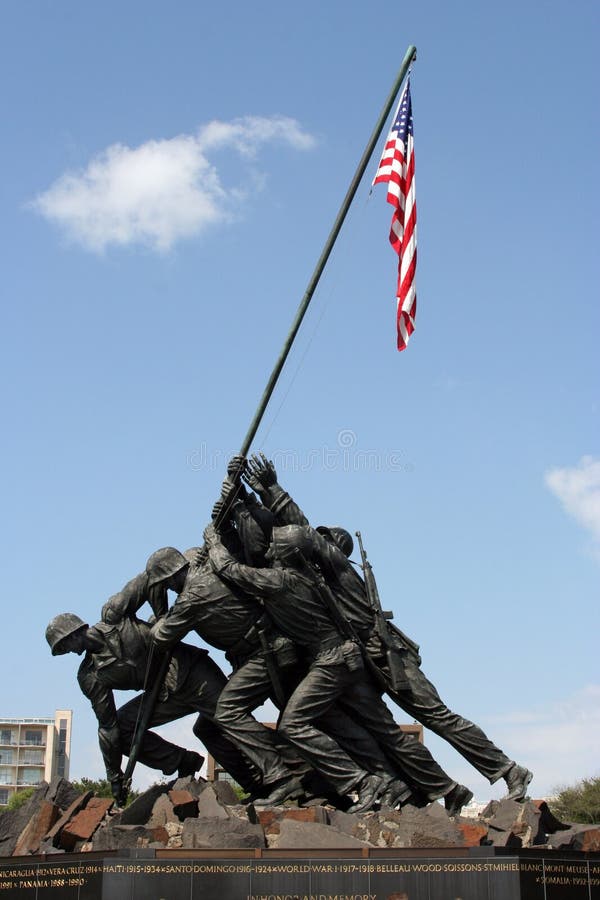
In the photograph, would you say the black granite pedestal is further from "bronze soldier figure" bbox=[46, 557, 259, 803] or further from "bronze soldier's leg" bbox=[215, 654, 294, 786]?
"bronze soldier figure" bbox=[46, 557, 259, 803]

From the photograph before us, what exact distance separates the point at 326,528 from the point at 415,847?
4.41 metres

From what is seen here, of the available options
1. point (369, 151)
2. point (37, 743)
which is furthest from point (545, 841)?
point (37, 743)

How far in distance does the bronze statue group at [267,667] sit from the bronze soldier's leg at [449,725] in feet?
0.05

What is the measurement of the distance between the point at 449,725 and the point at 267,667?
7.50 ft

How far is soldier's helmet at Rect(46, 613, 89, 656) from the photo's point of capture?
14602 mm

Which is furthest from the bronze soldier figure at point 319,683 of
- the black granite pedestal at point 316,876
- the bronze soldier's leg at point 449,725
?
the black granite pedestal at point 316,876

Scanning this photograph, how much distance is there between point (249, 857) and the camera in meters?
12.3

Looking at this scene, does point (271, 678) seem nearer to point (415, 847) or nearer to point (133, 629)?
point (133, 629)

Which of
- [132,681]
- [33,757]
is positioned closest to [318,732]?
[132,681]

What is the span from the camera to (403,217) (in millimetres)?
15305

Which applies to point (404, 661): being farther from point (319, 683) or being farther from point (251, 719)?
point (251, 719)

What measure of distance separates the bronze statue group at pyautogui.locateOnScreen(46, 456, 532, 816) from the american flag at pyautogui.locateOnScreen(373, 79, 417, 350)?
2548mm

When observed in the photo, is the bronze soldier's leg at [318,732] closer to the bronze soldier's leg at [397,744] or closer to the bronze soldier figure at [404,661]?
the bronze soldier's leg at [397,744]

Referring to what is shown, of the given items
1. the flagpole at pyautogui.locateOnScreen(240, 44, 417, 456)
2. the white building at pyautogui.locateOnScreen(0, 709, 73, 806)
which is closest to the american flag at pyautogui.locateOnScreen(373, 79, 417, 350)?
the flagpole at pyautogui.locateOnScreen(240, 44, 417, 456)
